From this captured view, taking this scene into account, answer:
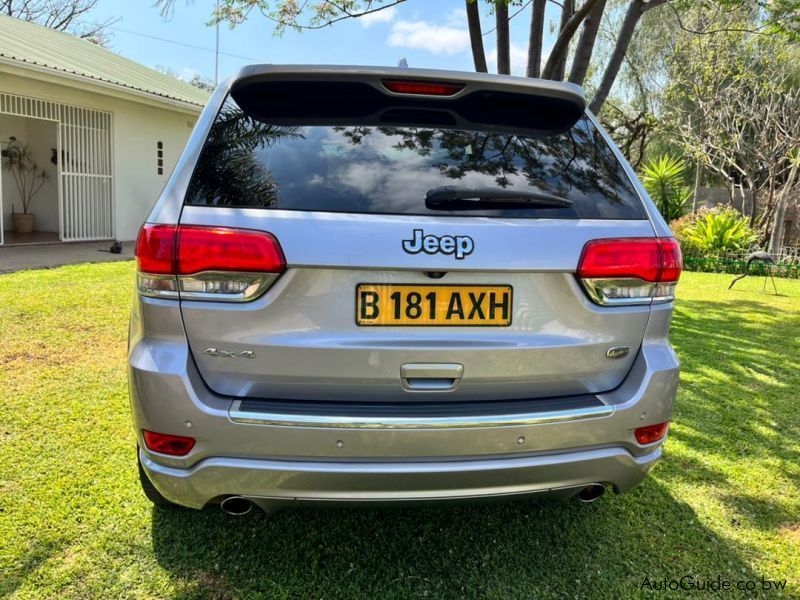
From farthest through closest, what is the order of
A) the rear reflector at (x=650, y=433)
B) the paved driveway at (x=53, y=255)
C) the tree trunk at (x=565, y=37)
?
the paved driveway at (x=53, y=255), the tree trunk at (x=565, y=37), the rear reflector at (x=650, y=433)

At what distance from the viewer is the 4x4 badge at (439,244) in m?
1.73

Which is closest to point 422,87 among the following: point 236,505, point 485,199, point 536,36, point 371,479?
point 485,199

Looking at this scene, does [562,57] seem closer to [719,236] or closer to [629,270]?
[629,270]

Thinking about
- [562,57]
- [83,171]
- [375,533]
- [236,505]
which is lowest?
[375,533]

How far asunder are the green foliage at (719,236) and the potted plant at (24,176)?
47.4 feet

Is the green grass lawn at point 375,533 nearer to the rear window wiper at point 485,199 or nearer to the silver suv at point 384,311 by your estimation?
the silver suv at point 384,311

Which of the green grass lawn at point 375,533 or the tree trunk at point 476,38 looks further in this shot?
the tree trunk at point 476,38

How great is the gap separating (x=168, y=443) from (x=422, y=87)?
4.70ft

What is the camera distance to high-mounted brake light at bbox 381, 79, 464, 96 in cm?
198

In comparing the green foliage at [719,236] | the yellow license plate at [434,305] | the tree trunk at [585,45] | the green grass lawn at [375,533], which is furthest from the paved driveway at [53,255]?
the green foliage at [719,236]

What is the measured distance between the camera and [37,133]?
42.6 feet

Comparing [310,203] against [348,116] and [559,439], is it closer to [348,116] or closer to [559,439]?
[348,116]

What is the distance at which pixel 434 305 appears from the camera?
177 cm

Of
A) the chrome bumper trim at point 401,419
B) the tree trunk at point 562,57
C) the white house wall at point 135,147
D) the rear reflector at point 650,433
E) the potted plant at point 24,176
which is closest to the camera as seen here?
the chrome bumper trim at point 401,419
